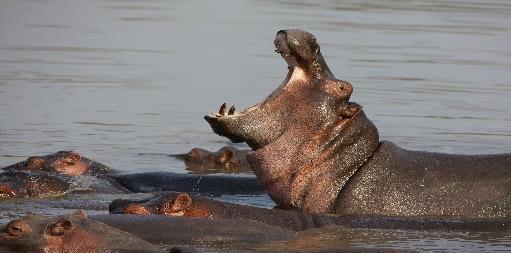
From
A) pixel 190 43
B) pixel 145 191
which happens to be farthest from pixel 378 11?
pixel 145 191

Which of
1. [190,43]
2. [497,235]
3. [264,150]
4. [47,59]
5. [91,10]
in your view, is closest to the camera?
[497,235]

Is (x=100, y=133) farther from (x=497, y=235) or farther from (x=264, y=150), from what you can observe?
(x=497, y=235)

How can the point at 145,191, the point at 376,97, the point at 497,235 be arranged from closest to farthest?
the point at 497,235 → the point at 145,191 → the point at 376,97

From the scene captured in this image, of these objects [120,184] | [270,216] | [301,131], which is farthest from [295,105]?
[120,184]

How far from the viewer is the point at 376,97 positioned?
588 inches

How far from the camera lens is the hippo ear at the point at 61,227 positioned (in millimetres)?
6266

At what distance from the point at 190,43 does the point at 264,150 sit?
35.0 ft

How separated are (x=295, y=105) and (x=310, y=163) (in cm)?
36

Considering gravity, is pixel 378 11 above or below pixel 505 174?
below

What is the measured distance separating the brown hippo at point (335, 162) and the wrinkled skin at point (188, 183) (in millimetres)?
1115

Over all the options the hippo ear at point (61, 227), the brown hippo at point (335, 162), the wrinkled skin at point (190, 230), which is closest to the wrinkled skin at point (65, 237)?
the hippo ear at point (61, 227)

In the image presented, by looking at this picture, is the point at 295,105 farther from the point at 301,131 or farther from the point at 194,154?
the point at 194,154

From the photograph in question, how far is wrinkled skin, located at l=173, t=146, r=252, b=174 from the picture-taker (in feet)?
36.8

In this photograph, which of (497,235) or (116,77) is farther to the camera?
(116,77)
